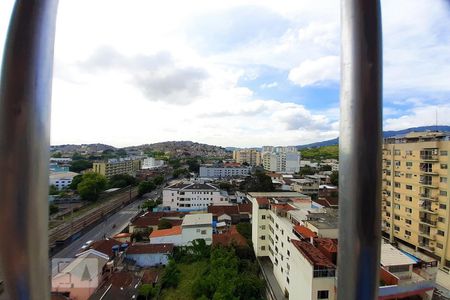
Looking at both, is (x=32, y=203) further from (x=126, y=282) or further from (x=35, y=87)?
(x=126, y=282)

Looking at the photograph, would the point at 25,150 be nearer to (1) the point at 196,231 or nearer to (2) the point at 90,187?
(1) the point at 196,231

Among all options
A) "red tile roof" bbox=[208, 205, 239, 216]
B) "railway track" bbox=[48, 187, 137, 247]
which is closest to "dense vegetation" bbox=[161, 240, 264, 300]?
"railway track" bbox=[48, 187, 137, 247]

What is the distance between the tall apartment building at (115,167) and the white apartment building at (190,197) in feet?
49.6

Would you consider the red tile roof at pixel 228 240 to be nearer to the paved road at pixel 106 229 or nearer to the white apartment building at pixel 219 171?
the paved road at pixel 106 229

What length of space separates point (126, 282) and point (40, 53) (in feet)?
28.6

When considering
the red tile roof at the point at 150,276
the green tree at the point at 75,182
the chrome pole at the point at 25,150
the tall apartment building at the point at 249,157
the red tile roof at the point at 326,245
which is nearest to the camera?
the chrome pole at the point at 25,150

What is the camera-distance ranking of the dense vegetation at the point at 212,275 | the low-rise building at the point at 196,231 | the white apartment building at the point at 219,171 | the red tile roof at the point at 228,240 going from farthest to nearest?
the white apartment building at the point at 219,171 < the low-rise building at the point at 196,231 < the red tile roof at the point at 228,240 < the dense vegetation at the point at 212,275

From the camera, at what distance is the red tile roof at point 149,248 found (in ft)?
34.2

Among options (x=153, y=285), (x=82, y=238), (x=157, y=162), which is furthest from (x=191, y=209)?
(x=157, y=162)

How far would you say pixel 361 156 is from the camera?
0.82 m

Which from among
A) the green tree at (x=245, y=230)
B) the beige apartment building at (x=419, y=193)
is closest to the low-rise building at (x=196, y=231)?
the green tree at (x=245, y=230)

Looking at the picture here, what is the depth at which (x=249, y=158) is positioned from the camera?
178ft

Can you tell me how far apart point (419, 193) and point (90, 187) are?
21.5m

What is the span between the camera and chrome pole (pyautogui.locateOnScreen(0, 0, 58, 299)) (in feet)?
2.58
